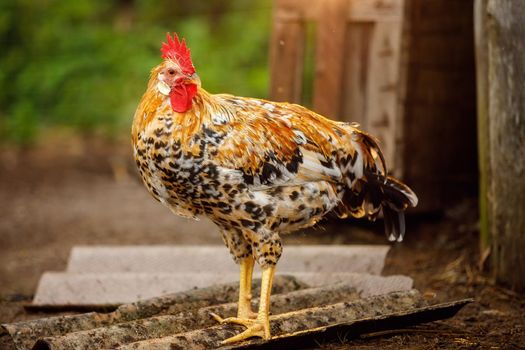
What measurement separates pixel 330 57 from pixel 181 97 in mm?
3168

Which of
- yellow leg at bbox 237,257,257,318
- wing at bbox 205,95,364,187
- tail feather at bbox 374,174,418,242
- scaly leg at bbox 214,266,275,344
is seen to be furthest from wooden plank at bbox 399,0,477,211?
scaly leg at bbox 214,266,275,344

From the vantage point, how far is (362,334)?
438 centimetres

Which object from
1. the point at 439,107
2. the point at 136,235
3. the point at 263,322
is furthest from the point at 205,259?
the point at 439,107

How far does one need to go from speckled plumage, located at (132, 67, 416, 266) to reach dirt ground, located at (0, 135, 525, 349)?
0.66 metres

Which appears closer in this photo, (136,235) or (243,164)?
(243,164)

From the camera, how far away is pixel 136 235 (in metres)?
7.46

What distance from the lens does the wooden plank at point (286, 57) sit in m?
7.23

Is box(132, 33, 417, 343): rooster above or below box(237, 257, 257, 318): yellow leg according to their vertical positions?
above

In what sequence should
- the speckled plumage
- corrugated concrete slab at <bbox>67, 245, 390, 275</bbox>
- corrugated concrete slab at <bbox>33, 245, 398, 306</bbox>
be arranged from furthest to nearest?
corrugated concrete slab at <bbox>67, 245, 390, 275</bbox>
corrugated concrete slab at <bbox>33, 245, 398, 306</bbox>
the speckled plumage

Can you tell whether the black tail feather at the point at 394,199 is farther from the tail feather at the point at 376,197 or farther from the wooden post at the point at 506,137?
the wooden post at the point at 506,137

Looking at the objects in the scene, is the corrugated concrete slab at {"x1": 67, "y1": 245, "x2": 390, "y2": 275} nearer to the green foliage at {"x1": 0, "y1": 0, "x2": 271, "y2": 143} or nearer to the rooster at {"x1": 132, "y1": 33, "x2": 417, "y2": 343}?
the rooster at {"x1": 132, "y1": 33, "x2": 417, "y2": 343}

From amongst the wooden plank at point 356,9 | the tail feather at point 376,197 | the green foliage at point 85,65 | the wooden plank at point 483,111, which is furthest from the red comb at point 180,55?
the green foliage at point 85,65

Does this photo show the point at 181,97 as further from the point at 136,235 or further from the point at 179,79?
the point at 136,235

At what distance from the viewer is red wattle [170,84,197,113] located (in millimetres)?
3979
